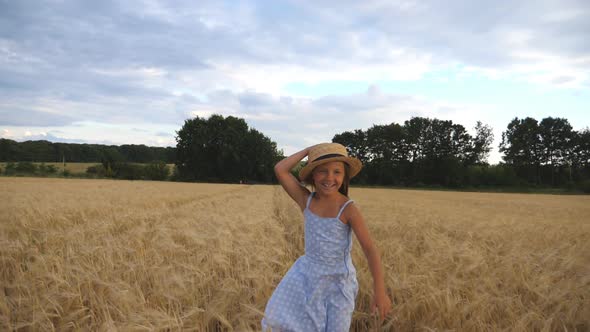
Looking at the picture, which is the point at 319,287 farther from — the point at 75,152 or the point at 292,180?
the point at 75,152

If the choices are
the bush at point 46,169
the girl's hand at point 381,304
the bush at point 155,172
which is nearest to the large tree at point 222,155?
the bush at point 155,172

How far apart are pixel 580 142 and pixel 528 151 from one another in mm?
7261

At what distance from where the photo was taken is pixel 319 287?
220cm

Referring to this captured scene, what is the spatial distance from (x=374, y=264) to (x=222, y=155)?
56.3m

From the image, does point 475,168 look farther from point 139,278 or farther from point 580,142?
point 139,278

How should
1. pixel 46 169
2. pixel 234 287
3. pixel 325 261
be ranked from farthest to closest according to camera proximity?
pixel 46 169 < pixel 234 287 < pixel 325 261

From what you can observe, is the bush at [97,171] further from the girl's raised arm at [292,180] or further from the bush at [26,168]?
the girl's raised arm at [292,180]

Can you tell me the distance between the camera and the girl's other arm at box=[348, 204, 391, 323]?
2016 mm

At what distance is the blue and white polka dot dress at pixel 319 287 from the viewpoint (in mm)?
2106

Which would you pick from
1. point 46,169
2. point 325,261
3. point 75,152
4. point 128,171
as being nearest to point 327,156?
point 325,261

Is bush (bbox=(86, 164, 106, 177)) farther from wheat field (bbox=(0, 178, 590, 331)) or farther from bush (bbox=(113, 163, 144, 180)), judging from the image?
wheat field (bbox=(0, 178, 590, 331))

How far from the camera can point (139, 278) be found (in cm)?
278

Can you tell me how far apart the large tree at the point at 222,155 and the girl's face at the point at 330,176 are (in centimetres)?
5502

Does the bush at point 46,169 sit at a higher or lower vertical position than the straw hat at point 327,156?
lower
